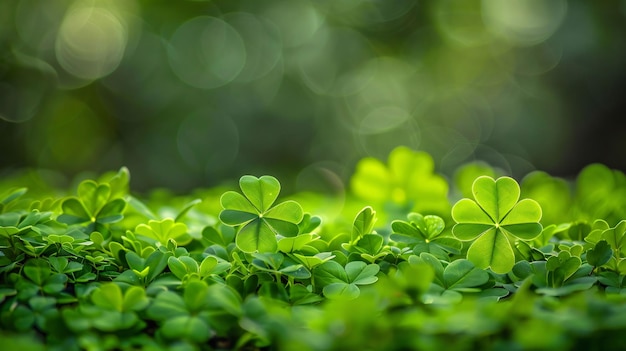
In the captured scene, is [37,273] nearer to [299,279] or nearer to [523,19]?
[299,279]

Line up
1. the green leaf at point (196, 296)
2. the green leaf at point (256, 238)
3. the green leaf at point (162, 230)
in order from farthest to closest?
the green leaf at point (162, 230), the green leaf at point (256, 238), the green leaf at point (196, 296)

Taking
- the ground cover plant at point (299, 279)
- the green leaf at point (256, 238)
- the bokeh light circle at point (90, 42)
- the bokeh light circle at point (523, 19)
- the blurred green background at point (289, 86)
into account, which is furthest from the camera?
the bokeh light circle at point (90, 42)

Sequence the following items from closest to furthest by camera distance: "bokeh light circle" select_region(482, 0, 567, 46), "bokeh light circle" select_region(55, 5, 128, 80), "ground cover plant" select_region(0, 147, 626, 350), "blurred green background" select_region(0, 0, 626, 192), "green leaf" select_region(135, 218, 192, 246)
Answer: "ground cover plant" select_region(0, 147, 626, 350) < "green leaf" select_region(135, 218, 192, 246) < "blurred green background" select_region(0, 0, 626, 192) < "bokeh light circle" select_region(482, 0, 567, 46) < "bokeh light circle" select_region(55, 5, 128, 80)

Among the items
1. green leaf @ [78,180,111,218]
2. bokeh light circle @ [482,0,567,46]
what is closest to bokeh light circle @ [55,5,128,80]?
bokeh light circle @ [482,0,567,46]

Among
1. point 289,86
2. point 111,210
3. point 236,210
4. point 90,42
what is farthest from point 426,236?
point 90,42

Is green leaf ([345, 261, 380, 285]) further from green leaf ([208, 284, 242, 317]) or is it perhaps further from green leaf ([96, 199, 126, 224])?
green leaf ([96, 199, 126, 224])

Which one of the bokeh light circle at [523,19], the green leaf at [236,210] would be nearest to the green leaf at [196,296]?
the green leaf at [236,210]

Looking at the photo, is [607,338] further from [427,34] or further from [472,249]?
[427,34]

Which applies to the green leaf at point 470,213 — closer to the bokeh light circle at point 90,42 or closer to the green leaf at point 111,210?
the green leaf at point 111,210
